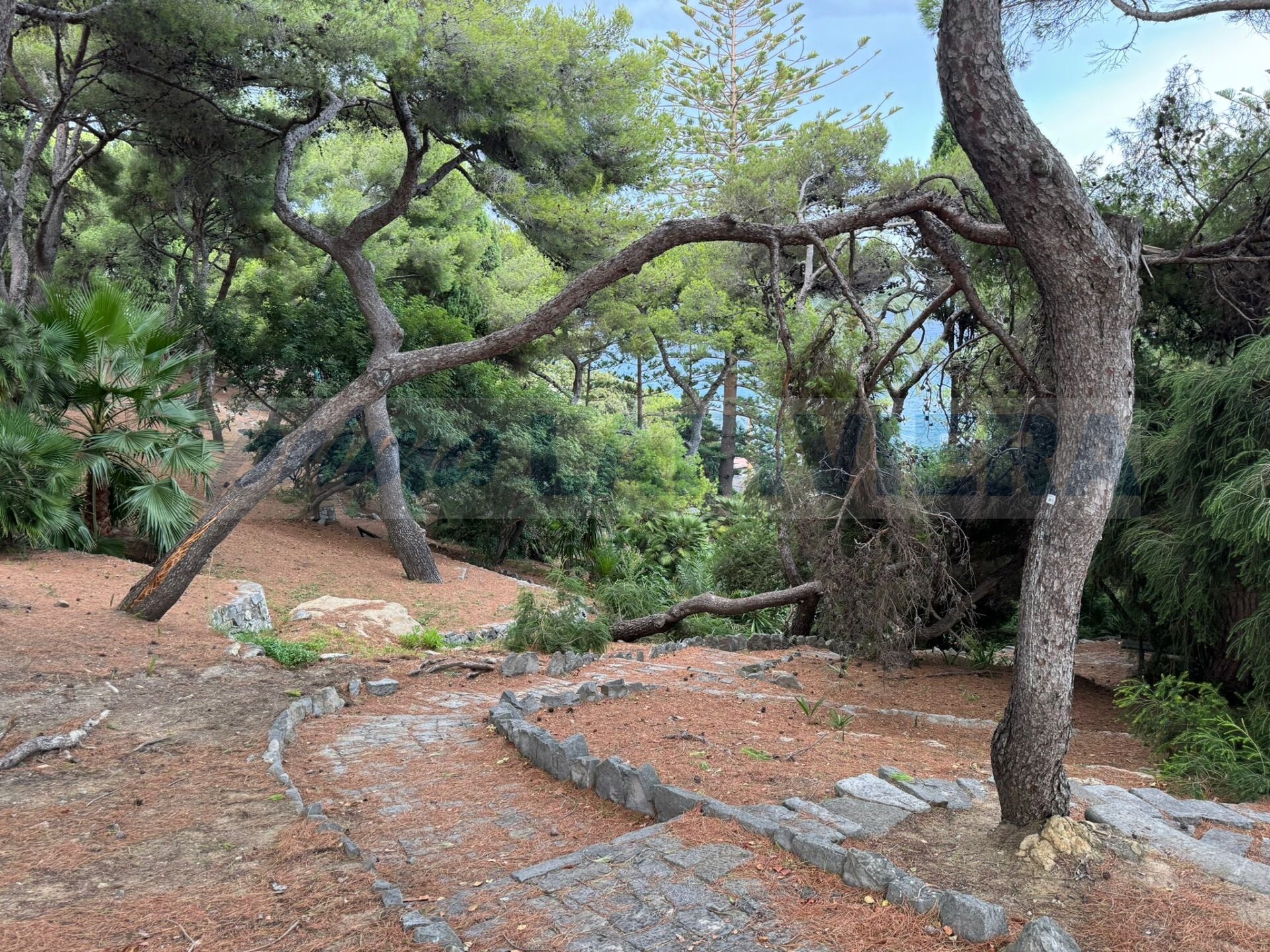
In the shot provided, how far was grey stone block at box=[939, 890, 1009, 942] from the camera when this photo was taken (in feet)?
8.52

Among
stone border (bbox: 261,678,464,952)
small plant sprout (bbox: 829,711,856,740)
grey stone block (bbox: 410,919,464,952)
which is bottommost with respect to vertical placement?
stone border (bbox: 261,678,464,952)

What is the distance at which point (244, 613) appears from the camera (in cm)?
908

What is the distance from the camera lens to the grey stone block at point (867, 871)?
2912 millimetres

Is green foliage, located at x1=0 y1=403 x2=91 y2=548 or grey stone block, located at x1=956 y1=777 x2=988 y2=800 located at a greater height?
green foliage, located at x1=0 y1=403 x2=91 y2=548

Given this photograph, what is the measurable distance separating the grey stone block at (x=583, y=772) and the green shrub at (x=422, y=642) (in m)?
4.90

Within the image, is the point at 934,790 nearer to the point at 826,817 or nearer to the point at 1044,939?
the point at 826,817

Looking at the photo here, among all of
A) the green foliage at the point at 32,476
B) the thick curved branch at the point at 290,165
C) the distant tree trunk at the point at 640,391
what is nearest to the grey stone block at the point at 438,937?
the green foliage at the point at 32,476

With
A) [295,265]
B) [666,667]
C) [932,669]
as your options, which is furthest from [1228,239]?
[295,265]

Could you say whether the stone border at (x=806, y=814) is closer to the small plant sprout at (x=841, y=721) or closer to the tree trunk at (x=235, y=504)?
the small plant sprout at (x=841, y=721)

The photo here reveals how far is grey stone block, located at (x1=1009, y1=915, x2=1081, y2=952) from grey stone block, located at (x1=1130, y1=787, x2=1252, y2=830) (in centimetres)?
154

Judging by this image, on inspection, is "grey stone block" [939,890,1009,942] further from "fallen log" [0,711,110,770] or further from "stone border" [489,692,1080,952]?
Answer: "fallen log" [0,711,110,770]

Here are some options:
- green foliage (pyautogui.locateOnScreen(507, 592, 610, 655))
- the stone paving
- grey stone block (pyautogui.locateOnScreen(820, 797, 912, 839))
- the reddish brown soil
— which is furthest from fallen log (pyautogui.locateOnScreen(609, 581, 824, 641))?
grey stone block (pyautogui.locateOnScreen(820, 797, 912, 839))

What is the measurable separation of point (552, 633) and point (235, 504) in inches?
122

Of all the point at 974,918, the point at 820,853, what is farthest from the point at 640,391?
the point at 974,918
